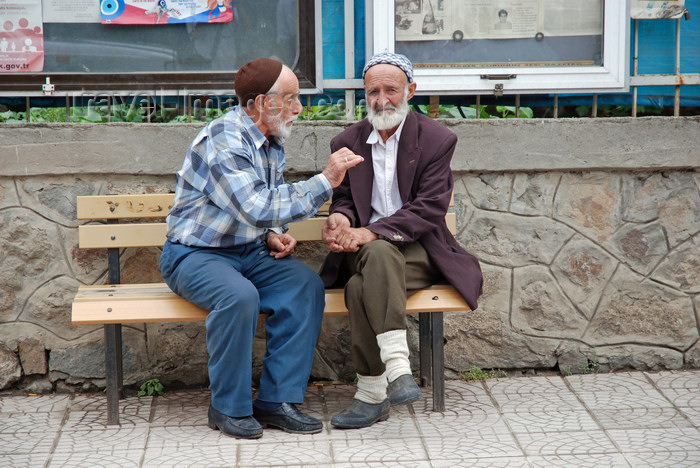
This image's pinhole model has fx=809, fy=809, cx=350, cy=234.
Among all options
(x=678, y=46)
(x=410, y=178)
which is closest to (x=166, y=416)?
(x=410, y=178)

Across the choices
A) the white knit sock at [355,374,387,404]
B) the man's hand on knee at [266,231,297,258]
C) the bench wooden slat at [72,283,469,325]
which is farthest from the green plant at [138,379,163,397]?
the white knit sock at [355,374,387,404]

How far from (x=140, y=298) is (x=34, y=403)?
904 millimetres

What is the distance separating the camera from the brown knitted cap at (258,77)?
341 centimetres

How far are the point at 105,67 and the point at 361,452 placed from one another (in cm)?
239

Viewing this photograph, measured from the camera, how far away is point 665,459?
3.06 meters

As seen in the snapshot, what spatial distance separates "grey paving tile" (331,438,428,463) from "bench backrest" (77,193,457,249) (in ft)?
3.52

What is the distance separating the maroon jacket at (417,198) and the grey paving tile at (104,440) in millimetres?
1069

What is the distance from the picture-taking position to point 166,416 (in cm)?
364

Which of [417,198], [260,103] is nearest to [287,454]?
[417,198]

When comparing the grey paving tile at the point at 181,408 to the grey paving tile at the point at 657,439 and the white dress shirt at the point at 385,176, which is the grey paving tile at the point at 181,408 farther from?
the grey paving tile at the point at 657,439

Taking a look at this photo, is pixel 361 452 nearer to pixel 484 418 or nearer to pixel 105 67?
pixel 484 418

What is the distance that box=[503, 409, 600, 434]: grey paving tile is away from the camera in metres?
3.40

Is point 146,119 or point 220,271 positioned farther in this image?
point 146,119

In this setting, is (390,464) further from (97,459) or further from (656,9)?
(656,9)
